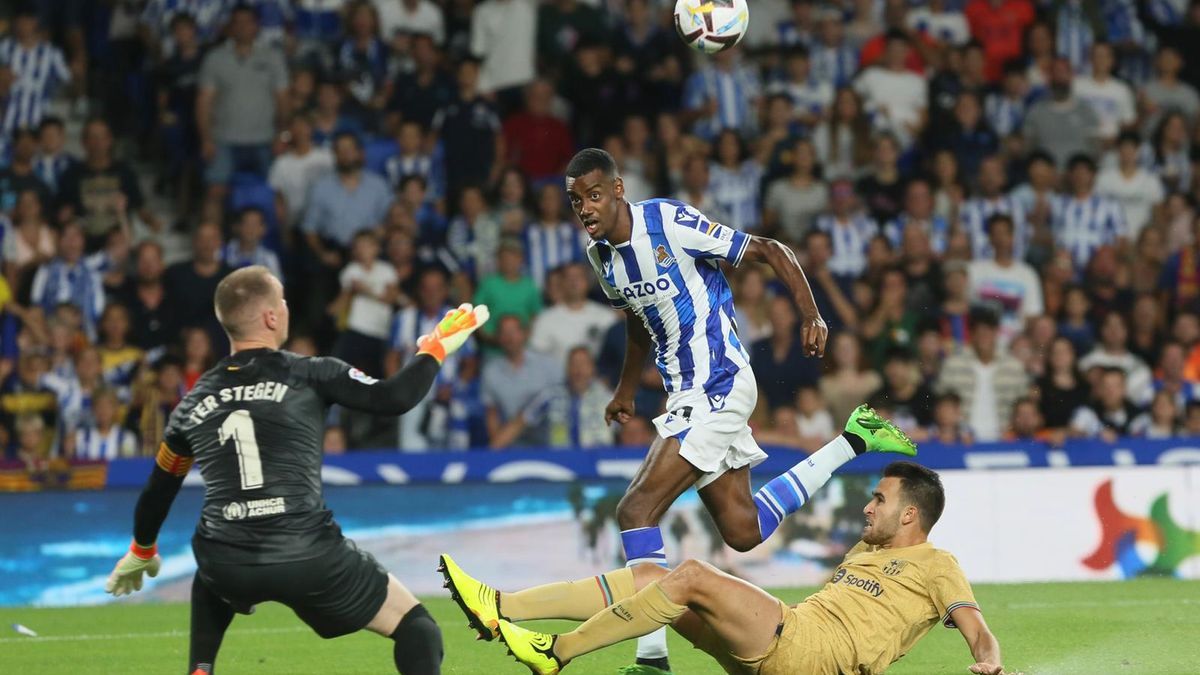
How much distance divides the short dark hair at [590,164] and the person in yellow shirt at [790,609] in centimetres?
170

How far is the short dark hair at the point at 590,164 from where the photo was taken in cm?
712

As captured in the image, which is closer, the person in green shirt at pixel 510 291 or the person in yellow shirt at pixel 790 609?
the person in yellow shirt at pixel 790 609

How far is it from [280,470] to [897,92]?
11.3m

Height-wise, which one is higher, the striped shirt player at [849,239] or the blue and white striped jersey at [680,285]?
the striped shirt player at [849,239]

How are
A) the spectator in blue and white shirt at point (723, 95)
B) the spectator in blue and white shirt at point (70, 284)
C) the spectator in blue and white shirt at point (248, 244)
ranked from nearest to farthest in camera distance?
the spectator in blue and white shirt at point (70, 284) < the spectator in blue and white shirt at point (248, 244) < the spectator in blue and white shirt at point (723, 95)

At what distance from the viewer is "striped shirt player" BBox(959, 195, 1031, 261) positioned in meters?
14.5

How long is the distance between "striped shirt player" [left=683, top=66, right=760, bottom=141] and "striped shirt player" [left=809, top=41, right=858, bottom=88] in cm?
92

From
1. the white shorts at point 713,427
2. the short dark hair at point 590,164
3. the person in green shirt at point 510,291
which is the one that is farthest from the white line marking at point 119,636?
the person in green shirt at point 510,291

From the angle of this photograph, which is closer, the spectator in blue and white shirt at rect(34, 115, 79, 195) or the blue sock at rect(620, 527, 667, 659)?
the blue sock at rect(620, 527, 667, 659)

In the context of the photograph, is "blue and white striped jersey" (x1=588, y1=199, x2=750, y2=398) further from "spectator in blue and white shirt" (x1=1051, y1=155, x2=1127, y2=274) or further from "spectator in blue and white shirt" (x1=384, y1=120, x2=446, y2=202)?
"spectator in blue and white shirt" (x1=1051, y1=155, x2=1127, y2=274)

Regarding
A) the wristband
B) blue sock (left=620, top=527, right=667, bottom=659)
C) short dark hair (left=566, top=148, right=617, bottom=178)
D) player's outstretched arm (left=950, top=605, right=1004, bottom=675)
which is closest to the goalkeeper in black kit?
the wristband

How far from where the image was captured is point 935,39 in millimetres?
16594

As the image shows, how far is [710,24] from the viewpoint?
923 centimetres

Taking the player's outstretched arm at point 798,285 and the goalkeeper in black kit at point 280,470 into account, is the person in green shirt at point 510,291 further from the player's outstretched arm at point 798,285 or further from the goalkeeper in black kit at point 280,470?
the goalkeeper in black kit at point 280,470
